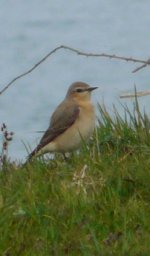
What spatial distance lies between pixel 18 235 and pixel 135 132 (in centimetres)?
217

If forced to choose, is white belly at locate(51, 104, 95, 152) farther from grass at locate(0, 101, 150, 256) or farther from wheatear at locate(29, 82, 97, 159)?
grass at locate(0, 101, 150, 256)

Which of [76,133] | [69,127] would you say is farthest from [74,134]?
[69,127]

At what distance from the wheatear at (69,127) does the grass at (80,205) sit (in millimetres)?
1155

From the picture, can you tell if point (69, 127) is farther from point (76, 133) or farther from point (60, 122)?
point (76, 133)

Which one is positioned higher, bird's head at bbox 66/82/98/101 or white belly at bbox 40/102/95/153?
bird's head at bbox 66/82/98/101

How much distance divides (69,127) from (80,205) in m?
2.77

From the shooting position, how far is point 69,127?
35.2 ft

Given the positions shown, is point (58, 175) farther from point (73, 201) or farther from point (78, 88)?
point (78, 88)

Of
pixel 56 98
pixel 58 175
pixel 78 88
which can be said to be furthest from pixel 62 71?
pixel 58 175

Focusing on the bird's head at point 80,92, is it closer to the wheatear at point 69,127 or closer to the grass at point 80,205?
the wheatear at point 69,127

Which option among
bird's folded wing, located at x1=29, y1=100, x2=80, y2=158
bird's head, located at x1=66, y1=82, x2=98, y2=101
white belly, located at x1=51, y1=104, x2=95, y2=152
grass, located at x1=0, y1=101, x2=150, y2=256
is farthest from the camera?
bird's head, located at x1=66, y1=82, x2=98, y2=101

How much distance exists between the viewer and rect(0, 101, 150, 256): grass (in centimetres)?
759

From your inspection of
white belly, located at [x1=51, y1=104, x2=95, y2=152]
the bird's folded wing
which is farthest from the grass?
the bird's folded wing

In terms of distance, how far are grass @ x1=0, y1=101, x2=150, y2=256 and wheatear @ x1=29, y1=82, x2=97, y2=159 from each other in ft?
3.79
